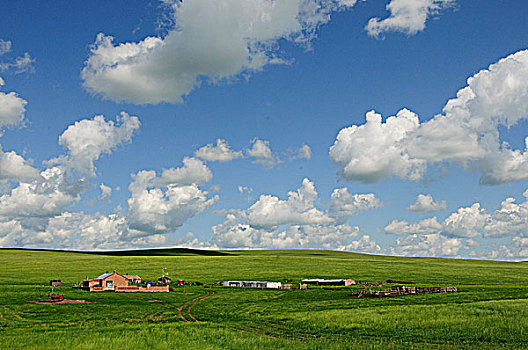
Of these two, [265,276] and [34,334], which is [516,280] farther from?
[34,334]

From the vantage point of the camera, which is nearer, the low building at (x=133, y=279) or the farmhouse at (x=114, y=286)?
the farmhouse at (x=114, y=286)

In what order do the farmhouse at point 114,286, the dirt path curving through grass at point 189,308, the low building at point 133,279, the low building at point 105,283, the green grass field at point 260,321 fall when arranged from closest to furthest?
the green grass field at point 260,321
the dirt path curving through grass at point 189,308
the farmhouse at point 114,286
the low building at point 105,283
the low building at point 133,279

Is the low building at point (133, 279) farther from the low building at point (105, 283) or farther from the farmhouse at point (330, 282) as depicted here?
the farmhouse at point (330, 282)

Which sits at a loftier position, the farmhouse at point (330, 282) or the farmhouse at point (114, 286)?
the farmhouse at point (114, 286)

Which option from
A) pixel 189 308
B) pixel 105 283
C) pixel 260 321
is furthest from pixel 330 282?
pixel 260 321

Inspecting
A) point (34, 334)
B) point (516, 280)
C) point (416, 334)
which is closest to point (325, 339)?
point (416, 334)

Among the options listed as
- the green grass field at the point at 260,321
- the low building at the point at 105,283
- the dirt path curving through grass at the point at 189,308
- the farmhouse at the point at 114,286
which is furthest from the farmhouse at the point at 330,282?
the low building at the point at 105,283

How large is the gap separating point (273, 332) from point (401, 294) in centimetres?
3901

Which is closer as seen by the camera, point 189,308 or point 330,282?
point 189,308

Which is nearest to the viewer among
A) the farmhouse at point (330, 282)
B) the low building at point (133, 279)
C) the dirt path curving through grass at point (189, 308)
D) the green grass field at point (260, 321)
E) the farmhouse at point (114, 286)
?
the green grass field at point (260, 321)

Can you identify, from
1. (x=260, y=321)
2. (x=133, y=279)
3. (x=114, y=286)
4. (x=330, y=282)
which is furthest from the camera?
(x=133, y=279)

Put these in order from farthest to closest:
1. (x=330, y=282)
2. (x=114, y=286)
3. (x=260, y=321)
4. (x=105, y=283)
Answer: (x=330, y=282), (x=105, y=283), (x=114, y=286), (x=260, y=321)

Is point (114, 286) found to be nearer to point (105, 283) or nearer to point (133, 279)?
point (105, 283)

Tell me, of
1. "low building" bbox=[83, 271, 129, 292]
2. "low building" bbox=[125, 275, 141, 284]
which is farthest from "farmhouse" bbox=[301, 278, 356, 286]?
"low building" bbox=[83, 271, 129, 292]
